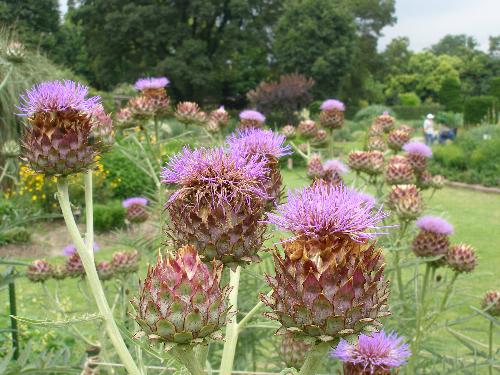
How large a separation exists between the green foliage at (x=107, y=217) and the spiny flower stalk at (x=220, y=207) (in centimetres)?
678

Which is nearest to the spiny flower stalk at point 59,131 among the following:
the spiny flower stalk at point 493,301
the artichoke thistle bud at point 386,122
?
the spiny flower stalk at point 493,301

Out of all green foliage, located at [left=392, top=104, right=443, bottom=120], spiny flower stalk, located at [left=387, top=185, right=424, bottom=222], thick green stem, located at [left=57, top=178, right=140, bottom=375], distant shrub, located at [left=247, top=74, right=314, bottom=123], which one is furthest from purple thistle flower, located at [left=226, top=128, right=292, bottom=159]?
green foliage, located at [left=392, top=104, right=443, bottom=120]

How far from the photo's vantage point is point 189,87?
25.6 m

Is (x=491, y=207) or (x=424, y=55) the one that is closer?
(x=491, y=207)

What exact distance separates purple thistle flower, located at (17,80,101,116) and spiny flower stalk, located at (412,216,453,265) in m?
1.92

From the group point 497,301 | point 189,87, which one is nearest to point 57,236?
point 497,301

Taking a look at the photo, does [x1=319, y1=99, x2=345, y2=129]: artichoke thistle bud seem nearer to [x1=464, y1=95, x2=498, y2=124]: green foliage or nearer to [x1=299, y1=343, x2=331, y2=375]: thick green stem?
[x1=299, y1=343, x2=331, y2=375]: thick green stem

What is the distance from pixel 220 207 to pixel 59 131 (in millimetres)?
465

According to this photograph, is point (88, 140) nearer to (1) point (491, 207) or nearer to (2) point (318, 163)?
(2) point (318, 163)

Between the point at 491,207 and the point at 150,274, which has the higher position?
the point at 150,274

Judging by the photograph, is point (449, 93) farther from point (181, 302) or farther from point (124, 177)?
point (181, 302)

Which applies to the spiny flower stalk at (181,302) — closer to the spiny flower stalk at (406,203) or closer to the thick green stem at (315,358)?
the thick green stem at (315,358)

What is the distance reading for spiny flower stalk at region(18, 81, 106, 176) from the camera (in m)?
1.45

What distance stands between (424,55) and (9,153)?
137 feet
